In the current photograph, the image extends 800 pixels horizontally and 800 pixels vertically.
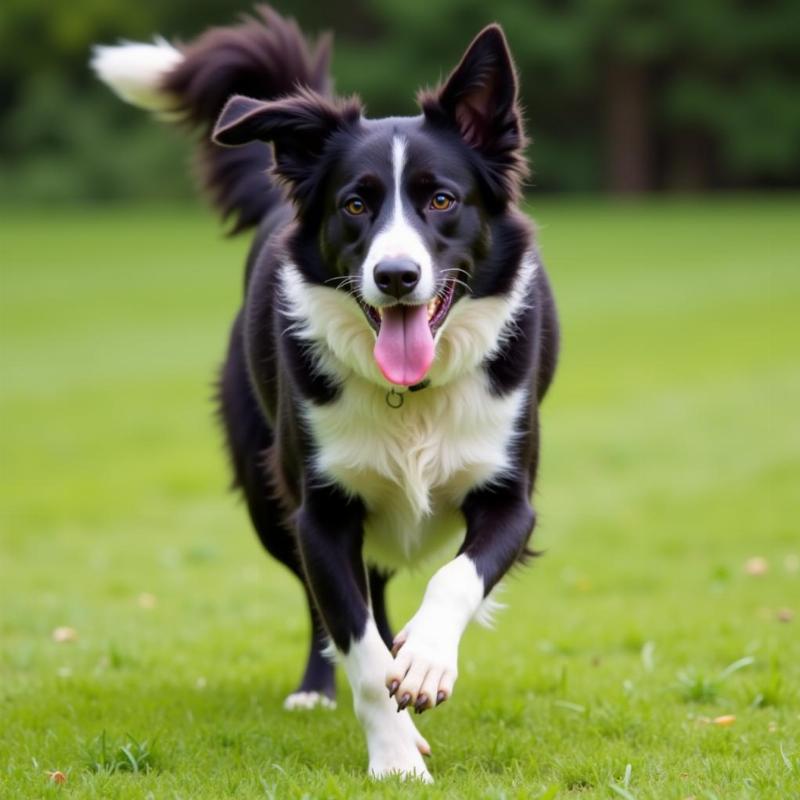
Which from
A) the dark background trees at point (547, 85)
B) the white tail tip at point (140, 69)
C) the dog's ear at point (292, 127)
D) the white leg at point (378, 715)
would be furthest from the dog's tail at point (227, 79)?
the dark background trees at point (547, 85)

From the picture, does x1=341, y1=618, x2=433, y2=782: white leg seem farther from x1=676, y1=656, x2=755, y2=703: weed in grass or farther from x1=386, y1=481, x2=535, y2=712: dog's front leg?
x1=676, y1=656, x2=755, y2=703: weed in grass

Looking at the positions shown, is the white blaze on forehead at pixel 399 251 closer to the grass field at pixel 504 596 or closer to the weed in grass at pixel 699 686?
the grass field at pixel 504 596

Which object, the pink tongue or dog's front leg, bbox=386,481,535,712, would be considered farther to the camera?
the pink tongue

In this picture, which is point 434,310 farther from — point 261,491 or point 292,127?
point 261,491

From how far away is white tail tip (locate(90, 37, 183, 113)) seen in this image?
7004 millimetres

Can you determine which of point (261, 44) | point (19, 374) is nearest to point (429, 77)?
point (19, 374)

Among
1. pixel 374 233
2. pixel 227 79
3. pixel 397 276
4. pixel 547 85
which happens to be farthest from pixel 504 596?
pixel 547 85

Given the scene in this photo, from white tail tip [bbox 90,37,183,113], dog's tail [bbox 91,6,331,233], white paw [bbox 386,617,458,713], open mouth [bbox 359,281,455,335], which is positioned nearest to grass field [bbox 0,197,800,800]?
white paw [bbox 386,617,458,713]

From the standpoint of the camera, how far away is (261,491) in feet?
20.2

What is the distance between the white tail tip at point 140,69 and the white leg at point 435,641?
11.3 feet

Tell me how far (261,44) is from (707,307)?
17484 mm

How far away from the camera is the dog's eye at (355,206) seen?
15.9ft

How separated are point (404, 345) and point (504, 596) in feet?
13.1

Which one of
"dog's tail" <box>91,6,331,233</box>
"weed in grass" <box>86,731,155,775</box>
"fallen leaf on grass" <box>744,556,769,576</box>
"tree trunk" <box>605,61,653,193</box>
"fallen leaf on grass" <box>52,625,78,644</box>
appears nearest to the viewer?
"weed in grass" <box>86,731,155,775</box>
